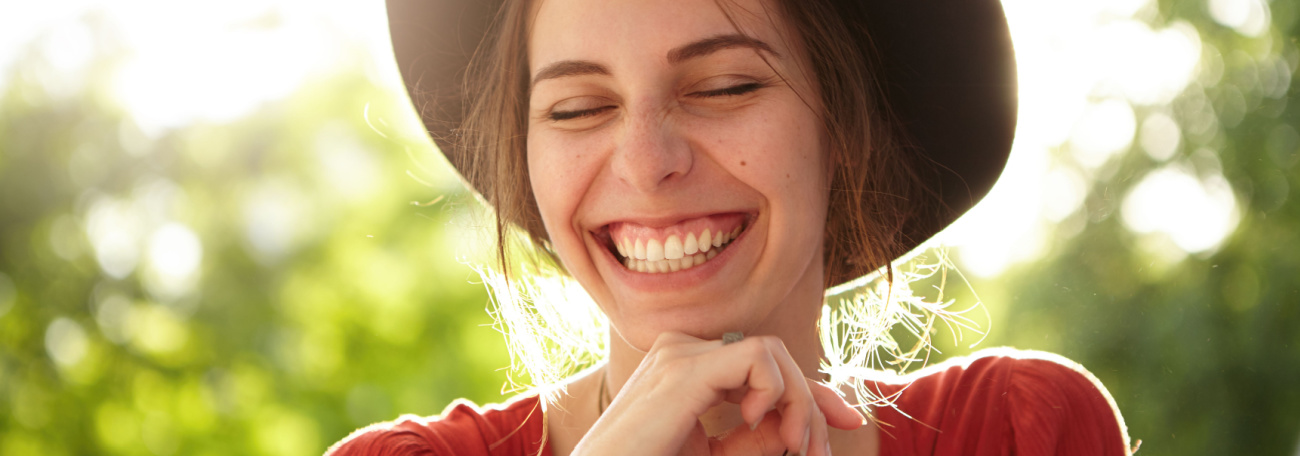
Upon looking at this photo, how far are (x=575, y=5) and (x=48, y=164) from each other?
5873 millimetres

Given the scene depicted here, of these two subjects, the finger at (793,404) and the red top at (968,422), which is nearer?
the finger at (793,404)

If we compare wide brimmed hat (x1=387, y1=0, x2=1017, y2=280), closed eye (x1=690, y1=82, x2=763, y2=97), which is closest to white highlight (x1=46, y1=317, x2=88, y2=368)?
wide brimmed hat (x1=387, y1=0, x2=1017, y2=280)

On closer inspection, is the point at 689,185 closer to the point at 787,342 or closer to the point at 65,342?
the point at 787,342

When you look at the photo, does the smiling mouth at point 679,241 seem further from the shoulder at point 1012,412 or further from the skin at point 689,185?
the shoulder at point 1012,412

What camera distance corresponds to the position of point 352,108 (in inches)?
234

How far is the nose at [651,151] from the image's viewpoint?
1138 millimetres

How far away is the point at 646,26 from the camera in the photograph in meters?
1.16

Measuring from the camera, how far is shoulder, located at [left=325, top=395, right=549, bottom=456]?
1.43 m

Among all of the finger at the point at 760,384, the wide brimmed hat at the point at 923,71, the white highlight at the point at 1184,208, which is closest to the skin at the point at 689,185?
the finger at the point at 760,384

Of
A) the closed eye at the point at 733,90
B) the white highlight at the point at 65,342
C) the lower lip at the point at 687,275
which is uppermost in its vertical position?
the closed eye at the point at 733,90

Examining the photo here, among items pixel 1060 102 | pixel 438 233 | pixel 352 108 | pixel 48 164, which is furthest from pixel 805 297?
pixel 48 164

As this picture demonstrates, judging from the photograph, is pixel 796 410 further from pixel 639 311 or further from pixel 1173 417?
pixel 1173 417

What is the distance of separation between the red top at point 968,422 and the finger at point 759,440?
0.42m

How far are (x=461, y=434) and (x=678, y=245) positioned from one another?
1.79 feet
